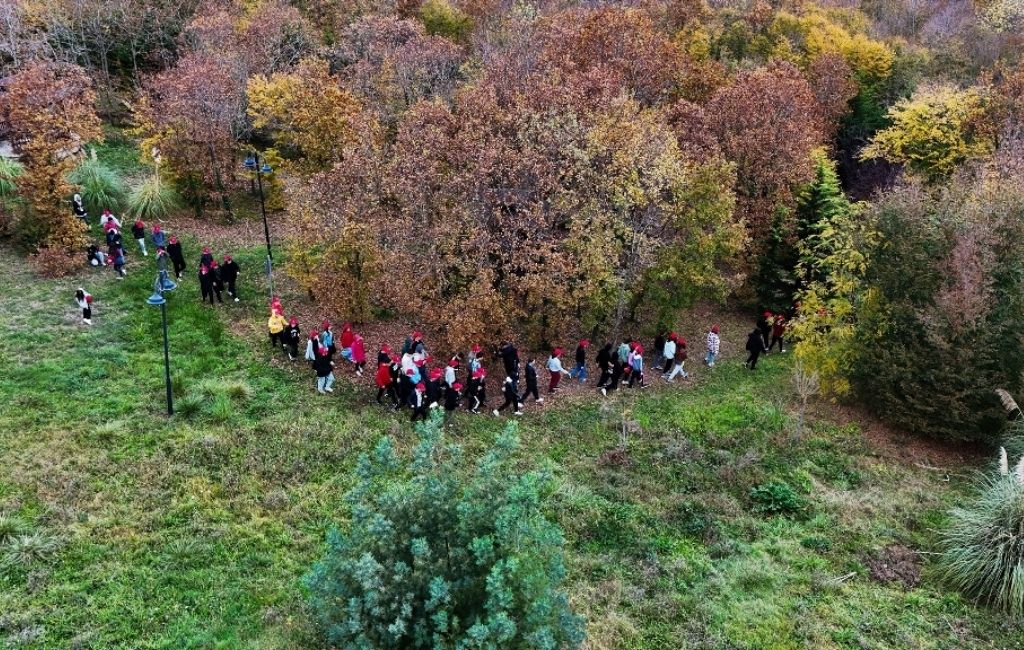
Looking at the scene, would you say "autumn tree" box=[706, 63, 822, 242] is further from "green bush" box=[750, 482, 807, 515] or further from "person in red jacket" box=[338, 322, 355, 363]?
"person in red jacket" box=[338, 322, 355, 363]

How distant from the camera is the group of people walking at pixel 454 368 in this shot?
1642 cm

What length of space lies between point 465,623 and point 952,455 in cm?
1350

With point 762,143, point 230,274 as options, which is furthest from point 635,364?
point 230,274

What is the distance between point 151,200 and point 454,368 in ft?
46.4

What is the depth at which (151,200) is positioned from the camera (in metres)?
24.9

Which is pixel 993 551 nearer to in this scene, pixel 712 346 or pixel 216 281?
pixel 712 346

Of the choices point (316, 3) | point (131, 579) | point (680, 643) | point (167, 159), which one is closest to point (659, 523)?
point (680, 643)

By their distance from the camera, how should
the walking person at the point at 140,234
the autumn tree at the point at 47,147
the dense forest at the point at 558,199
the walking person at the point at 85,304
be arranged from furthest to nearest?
the walking person at the point at 140,234 < the autumn tree at the point at 47,147 < the walking person at the point at 85,304 < the dense forest at the point at 558,199

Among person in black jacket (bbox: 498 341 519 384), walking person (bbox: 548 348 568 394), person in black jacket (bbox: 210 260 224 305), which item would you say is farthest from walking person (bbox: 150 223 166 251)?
walking person (bbox: 548 348 568 394)

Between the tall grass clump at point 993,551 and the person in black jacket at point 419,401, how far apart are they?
1014cm

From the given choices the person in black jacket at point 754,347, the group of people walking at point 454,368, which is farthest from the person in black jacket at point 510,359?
the person in black jacket at point 754,347

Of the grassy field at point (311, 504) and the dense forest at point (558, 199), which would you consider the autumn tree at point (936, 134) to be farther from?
the grassy field at point (311, 504)

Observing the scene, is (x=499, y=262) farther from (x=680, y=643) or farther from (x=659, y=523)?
(x=680, y=643)

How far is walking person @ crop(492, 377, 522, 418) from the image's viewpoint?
663 inches
